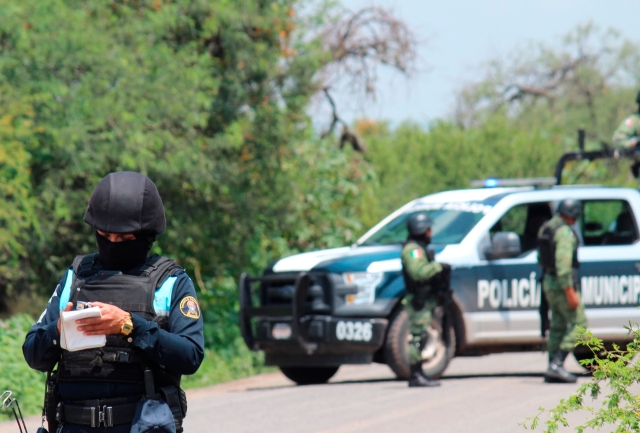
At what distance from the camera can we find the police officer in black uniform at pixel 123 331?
11.7 ft

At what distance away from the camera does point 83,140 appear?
1262 centimetres

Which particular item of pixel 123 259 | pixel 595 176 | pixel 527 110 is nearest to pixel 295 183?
pixel 123 259

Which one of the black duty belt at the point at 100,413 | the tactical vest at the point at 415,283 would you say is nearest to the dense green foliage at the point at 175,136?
the tactical vest at the point at 415,283

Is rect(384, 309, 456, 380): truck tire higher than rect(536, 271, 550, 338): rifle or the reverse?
the reverse

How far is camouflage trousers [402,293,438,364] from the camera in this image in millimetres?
10297

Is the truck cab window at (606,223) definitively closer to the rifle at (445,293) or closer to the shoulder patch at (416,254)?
the rifle at (445,293)

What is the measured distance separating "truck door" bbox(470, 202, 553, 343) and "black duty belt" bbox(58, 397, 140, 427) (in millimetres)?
7750

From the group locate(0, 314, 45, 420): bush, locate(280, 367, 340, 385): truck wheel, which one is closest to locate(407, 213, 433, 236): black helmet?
locate(280, 367, 340, 385): truck wheel

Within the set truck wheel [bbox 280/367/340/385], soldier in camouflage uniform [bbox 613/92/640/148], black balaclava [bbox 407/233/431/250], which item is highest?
soldier in camouflage uniform [bbox 613/92/640/148]

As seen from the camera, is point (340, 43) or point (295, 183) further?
point (340, 43)

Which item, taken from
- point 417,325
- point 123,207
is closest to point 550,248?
point 417,325

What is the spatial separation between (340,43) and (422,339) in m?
12.5

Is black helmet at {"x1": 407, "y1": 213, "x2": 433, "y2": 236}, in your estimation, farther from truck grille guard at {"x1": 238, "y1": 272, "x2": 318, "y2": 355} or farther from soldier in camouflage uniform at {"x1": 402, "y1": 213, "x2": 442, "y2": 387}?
truck grille guard at {"x1": 238, "y1": 272, "x2": 318, "y2": 355}

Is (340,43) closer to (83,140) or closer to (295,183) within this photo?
(295,183)
